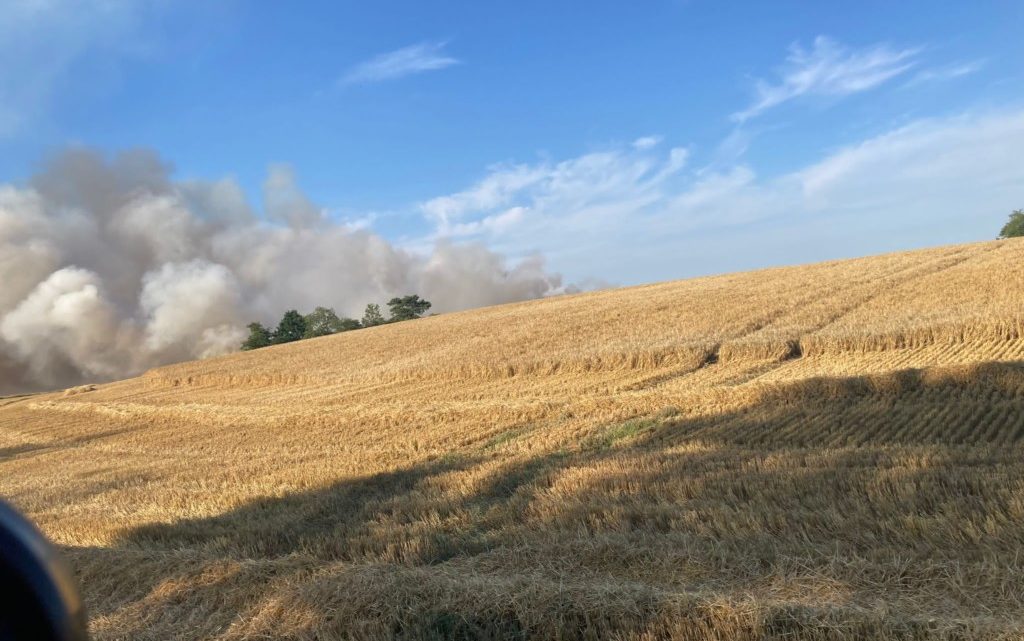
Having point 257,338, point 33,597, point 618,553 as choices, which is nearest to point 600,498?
point 618,553

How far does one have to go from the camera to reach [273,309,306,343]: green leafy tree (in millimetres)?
83062

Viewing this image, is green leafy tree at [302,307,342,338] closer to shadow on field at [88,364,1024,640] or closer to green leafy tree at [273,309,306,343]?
green leafy tree at [273,309,306,343]

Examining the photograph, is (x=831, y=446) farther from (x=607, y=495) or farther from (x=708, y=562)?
(x=708, y=562)

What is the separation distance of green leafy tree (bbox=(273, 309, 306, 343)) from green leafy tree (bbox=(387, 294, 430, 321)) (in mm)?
13429

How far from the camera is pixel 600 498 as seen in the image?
24.9 ft

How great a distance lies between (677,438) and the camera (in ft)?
40.8

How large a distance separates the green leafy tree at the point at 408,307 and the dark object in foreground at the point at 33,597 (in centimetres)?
9638

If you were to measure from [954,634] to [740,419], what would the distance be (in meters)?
9.94

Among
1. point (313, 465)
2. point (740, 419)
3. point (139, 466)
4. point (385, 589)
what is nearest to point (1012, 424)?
point (740, 419)

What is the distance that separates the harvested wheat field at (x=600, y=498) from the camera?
4574 mm

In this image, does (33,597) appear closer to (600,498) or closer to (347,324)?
(600,498)

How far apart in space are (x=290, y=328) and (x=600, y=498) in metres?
81.9

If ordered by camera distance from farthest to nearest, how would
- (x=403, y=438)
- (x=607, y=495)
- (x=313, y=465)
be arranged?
(x=403, y=438), (x=313, y=465), (x=607, y=495)

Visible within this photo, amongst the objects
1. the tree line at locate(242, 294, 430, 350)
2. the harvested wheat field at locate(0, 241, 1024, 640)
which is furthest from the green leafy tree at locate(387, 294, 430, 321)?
the harvested wheat field at locate(0, 241, 1024, 640)
